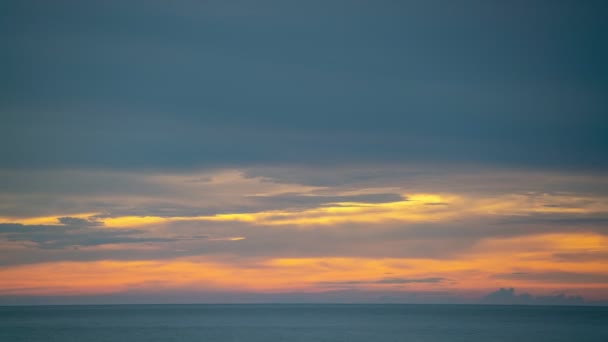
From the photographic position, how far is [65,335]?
116375mm

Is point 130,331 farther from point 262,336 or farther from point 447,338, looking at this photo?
point 447,338

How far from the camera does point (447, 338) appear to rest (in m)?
110

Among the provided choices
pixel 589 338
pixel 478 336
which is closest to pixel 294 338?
pixel 478 336

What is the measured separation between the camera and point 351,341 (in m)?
104

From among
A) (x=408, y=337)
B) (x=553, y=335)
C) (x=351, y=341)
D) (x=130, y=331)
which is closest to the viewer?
(x=351, y=341)

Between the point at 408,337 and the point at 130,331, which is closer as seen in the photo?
the point at 408,337

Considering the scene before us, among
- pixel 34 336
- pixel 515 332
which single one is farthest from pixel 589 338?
pixel 34 336

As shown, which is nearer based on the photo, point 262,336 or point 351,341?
point 351,341

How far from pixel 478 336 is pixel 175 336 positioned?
50607 mm

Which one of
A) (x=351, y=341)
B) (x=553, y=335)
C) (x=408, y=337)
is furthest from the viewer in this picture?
(x=553, y=335)

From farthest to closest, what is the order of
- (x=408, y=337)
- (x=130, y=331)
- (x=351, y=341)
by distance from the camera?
(x=130, y=331) < (x=408, y=337) < (x=351, y=341)

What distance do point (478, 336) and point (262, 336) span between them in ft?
119

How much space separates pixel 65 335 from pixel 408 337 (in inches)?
2283

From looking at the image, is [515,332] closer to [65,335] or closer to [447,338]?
[447,338]
